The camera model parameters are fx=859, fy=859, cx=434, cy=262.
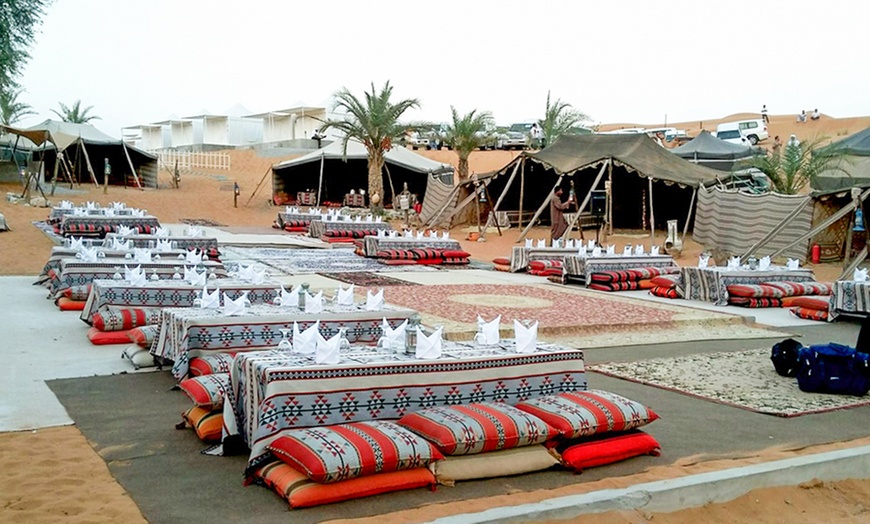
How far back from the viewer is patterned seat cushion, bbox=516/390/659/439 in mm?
5496

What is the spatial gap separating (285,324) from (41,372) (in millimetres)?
2230

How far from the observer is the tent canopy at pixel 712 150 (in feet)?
114

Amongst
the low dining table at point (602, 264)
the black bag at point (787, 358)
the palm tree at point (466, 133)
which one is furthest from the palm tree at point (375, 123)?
the black bag at point (787, 358)

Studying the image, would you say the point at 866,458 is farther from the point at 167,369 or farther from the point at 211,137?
the point at 211,137

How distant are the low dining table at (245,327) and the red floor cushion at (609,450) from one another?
2.87 meters

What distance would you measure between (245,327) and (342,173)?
107 ft

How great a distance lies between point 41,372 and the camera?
303 inches

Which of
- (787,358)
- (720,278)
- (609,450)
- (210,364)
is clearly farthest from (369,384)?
(720,278)

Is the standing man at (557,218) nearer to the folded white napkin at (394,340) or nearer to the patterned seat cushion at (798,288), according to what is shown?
the patterned seat cushion at (798,288)

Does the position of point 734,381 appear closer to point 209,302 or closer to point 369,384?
point 369,384

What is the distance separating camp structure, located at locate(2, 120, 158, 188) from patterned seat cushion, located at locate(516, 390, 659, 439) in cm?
3233

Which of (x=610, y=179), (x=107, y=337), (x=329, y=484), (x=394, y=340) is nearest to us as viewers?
(x=329, y=484)

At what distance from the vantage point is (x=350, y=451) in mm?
4691

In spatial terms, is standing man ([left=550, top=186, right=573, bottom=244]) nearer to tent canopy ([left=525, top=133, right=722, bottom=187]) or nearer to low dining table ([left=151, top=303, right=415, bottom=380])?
tent canopy ([left=525, top=133, right=722, bottom=187])
